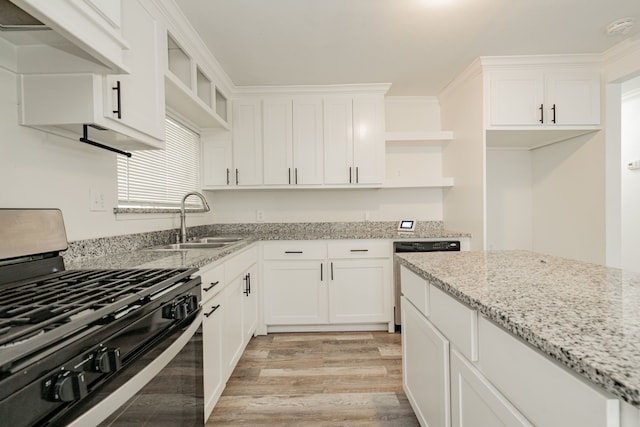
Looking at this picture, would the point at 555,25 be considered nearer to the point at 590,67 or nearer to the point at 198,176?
the point at 590,67

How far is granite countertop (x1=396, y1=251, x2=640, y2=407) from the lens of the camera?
0.51 meters

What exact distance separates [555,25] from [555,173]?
1.52 metres

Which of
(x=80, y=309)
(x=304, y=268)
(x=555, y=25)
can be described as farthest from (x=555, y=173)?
(x=80, y=309)

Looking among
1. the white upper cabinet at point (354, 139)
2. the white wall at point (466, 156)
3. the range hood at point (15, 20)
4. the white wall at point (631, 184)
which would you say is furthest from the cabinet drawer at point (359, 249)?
the white wall at point (631, 184)

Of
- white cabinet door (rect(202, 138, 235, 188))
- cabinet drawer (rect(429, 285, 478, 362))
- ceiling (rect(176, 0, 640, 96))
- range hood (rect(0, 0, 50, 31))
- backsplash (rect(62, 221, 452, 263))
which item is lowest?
cabinet drawer (rect(429, 285, 478, 362))

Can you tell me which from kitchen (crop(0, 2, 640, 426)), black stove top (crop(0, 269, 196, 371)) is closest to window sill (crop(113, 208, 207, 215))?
kitchen (crop(0, 2, 640, 426))

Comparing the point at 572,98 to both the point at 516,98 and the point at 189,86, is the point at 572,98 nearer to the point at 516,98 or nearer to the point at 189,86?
the point at 516,98

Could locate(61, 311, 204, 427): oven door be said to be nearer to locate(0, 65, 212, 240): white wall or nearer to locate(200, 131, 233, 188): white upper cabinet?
locate(0, 65, 212, 240): white wall

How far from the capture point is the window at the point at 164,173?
78.5 inches

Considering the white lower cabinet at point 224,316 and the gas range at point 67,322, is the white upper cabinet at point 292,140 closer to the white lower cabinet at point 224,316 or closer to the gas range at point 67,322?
the white lower cabinet at point 224,316

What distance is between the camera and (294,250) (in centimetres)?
290

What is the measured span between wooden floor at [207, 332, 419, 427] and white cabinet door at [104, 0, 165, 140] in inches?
65.0

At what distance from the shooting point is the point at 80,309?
2.41 feet

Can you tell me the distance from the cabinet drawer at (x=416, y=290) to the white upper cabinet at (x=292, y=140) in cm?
172
